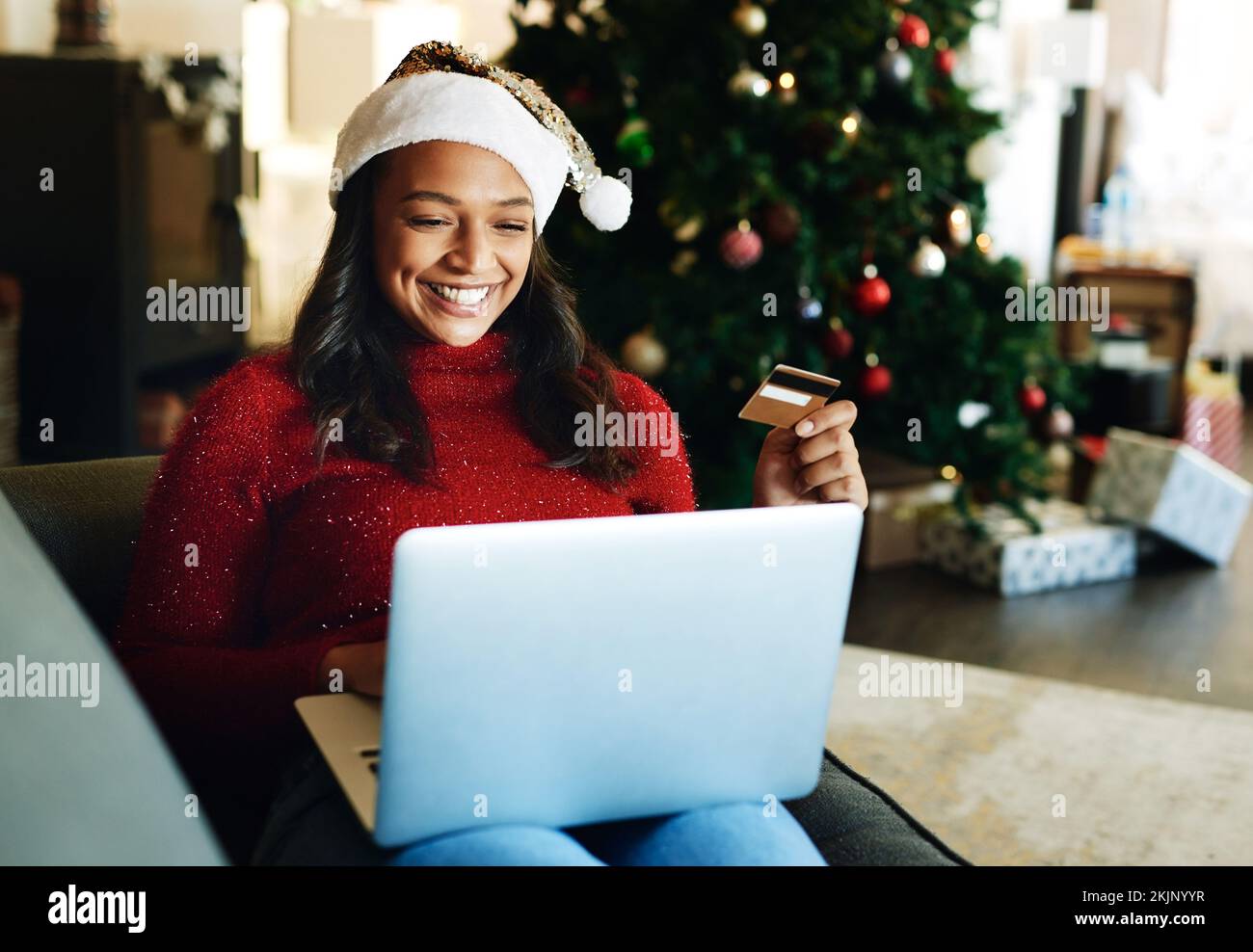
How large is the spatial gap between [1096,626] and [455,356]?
6.86ft

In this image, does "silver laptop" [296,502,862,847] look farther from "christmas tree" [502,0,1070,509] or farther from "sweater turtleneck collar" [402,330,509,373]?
"christmas tree" [502,0,1070,509]

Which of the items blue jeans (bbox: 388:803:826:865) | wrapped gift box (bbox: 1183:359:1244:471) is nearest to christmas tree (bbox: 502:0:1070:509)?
wrapped gift box (bbox: 1183:359:1244:471)

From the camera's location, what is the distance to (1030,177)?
5707mm

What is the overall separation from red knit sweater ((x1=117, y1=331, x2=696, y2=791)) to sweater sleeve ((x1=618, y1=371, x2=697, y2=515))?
0.08 m

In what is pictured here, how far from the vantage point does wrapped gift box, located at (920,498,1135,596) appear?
131 inches

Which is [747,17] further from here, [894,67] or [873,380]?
[873,380]

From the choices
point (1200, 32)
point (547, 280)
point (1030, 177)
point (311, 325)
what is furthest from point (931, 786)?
point (1200, 32)

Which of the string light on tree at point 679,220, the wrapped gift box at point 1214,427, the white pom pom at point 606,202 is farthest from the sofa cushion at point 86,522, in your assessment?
the wrapped gift box at point 1214,427

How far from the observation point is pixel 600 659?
957 mm

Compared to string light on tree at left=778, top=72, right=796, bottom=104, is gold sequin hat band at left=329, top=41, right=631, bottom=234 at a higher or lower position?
lower

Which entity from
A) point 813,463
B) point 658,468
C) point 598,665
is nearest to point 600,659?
point 598,665

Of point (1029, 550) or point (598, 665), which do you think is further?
point (1029, 550)

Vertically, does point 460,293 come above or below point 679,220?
below

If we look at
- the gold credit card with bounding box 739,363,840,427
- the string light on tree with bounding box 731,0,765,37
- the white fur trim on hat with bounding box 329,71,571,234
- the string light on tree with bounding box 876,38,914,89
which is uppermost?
the string light on tree with bounding box 731,0,765,37
